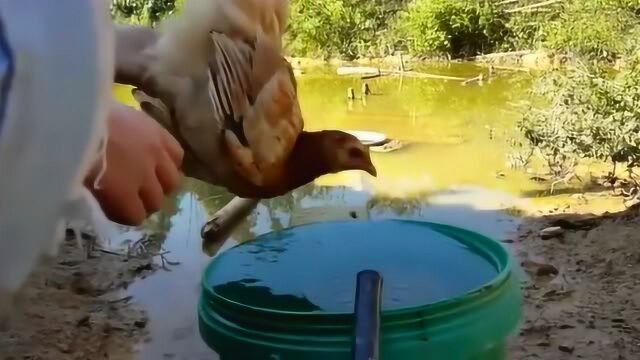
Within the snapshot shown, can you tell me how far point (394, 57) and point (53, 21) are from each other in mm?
2054

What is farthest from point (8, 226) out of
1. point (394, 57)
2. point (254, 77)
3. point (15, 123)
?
point (394, 57)

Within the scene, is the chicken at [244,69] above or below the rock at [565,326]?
above

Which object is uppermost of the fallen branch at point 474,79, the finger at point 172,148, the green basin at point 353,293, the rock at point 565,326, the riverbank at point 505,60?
the finger at point 172,148

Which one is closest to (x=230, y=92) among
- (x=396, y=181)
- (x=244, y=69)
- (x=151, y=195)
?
(x=244, y=69)

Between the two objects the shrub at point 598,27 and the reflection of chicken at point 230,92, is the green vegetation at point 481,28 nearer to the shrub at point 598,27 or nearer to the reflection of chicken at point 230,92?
the shrub at point 598,27

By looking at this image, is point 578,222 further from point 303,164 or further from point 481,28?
point 303,164

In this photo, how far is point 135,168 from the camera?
0.56 m

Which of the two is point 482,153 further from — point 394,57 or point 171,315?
point 171,315

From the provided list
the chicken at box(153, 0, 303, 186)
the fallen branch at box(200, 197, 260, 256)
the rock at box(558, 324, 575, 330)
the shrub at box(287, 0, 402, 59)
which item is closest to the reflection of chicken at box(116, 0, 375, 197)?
the chicken at box(153, 0, 303, 186)

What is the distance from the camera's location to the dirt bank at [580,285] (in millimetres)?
1586

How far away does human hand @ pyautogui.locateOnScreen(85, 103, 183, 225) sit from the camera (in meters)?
0.52

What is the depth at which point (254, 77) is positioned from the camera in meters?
0.85

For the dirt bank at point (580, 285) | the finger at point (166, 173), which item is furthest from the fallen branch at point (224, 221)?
the dirt bank at point (580, 285)

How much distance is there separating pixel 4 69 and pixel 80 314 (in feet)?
5.37
